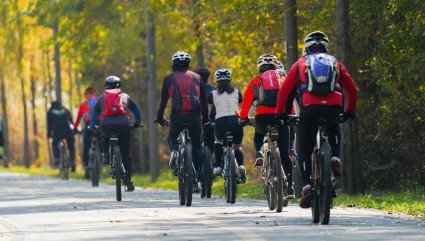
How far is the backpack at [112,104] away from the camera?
21812 millimetres

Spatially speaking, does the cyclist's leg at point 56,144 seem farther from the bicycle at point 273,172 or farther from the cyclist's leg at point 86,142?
the bicycle at point 273,172

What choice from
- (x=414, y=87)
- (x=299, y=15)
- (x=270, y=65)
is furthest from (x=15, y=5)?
(x=270, y=65)

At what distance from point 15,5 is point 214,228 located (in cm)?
2995

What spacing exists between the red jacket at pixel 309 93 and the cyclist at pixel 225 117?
5.57 m

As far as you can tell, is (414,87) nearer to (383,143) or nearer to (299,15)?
(383,143)

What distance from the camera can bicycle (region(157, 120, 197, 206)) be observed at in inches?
747

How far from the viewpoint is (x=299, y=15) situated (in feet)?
83.0

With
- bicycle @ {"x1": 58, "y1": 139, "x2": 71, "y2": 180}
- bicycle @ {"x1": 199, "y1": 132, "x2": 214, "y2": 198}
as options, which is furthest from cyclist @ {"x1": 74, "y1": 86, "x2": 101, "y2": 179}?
→ bicycle @ {"x1": 199, "y1": 132, "x2": 214, "y2": 198}

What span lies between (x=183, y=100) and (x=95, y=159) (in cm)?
1065

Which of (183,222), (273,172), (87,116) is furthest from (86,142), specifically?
(183,222)

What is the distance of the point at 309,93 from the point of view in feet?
47.1

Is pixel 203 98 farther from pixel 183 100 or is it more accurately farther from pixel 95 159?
pixel 95 159

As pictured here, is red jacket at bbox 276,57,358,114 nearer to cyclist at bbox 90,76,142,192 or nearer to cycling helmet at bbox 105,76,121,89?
cyclist at bbox 90,76,142,192

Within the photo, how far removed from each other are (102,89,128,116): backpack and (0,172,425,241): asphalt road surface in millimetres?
1341
